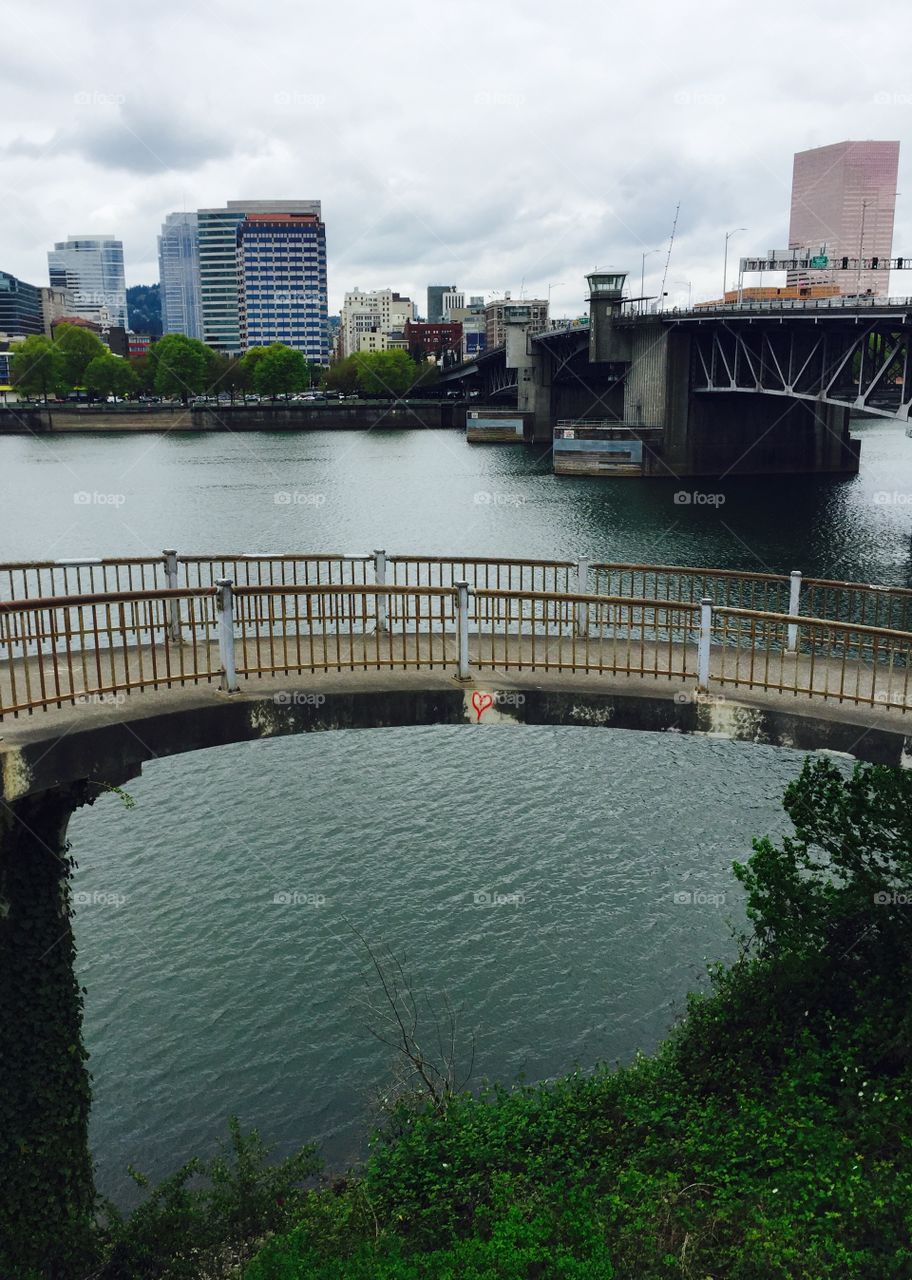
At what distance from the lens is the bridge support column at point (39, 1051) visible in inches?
412

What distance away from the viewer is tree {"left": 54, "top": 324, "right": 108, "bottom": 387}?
5837 inches

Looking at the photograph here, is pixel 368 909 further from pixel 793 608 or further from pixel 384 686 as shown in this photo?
pixel 793 608

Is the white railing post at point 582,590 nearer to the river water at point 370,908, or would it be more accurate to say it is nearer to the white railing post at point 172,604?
the white railing post at point 172,604

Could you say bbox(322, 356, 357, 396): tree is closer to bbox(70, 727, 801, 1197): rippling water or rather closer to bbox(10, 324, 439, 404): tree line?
bbox(10, 324, 439, 404): tree line

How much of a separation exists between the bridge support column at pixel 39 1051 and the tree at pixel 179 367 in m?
140

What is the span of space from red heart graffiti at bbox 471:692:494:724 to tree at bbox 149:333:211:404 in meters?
140

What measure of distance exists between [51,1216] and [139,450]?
3835 inches

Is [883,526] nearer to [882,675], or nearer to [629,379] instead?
[629,379]

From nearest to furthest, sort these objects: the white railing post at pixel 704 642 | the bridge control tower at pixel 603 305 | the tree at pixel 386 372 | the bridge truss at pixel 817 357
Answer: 1. the white railing post at pixel 704 642
2. the bridge truss at pixel 817 357
3. the bridge control tower at pixel 603 305
4. the tree at pixel 386 372

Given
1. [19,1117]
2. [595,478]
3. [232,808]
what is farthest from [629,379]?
[19,1117]

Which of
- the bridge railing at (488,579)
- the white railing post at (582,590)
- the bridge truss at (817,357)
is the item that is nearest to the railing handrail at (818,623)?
the bridge railing at (488,579)

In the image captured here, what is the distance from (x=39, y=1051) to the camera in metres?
10.8

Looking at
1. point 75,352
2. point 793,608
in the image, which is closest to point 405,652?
point 793,608

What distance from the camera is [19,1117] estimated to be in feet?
34.8
